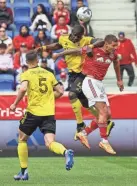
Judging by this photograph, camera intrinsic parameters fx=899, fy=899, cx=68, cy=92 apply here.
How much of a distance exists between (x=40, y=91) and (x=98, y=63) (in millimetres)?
2617

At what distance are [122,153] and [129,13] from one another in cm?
723

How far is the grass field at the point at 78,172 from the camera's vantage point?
13719mm

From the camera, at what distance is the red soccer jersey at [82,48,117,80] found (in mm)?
15883

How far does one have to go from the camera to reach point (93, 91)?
1600cm

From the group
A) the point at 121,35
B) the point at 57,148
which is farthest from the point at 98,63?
the point at 121,35

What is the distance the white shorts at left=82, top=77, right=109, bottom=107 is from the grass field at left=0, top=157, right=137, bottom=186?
124 centimetres

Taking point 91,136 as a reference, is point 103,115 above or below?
above

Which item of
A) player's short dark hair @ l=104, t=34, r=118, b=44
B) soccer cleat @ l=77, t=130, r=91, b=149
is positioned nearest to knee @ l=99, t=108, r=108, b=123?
soccer cleat @ l=77, t=130, r=91, b=149

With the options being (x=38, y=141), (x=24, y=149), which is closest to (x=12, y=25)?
(x=38, y=141)

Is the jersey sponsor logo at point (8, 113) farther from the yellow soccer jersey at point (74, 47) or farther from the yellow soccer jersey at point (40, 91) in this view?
the yellow soccer jersey at point (40, 91)

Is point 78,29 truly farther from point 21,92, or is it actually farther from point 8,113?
point 8,113

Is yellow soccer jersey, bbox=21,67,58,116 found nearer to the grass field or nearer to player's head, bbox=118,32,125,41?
the grass field

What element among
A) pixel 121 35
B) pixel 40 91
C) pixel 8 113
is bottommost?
pixel 8 113

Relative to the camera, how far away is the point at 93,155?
1988 cm
